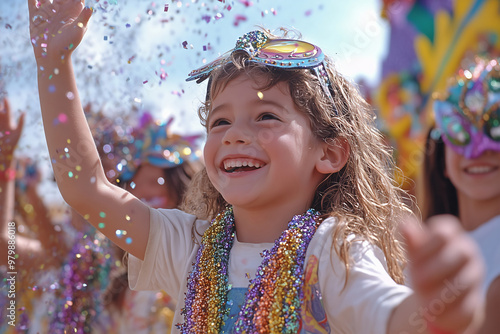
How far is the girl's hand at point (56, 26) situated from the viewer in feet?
5.12

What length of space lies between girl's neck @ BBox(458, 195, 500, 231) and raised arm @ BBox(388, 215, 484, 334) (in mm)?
73

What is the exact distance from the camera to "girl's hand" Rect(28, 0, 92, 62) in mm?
1561

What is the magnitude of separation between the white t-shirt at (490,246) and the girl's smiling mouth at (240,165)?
78 centimetres

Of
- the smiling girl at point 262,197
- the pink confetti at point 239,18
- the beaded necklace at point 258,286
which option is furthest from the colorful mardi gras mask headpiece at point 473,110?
the pink confetti at point 239,18

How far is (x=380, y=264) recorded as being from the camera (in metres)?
1.33

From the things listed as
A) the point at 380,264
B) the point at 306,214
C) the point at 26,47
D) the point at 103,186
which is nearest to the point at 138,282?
the point at 103,186

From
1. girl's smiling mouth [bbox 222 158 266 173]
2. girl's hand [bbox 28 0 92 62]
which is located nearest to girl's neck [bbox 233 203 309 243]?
girl's smiling mouth [bbox 222 158 266 173]

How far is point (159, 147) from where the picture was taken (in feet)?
9.82

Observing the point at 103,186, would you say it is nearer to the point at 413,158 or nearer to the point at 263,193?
the point at 263,193

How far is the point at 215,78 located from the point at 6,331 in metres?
1.55

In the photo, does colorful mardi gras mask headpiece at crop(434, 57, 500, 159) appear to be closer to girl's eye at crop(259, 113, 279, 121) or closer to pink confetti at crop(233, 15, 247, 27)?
girl's eye at crop(259, 113, 279, 121)

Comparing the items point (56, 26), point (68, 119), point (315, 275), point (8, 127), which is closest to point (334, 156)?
point (315, 275)

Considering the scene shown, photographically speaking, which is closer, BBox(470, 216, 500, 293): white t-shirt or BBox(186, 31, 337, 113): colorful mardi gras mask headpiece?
BBox(470, 216, 500, 293): white t-shirt

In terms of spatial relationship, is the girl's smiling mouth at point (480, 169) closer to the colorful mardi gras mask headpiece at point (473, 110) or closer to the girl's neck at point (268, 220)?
the colorful mardi gras mask headpiece at point (473, 110)
